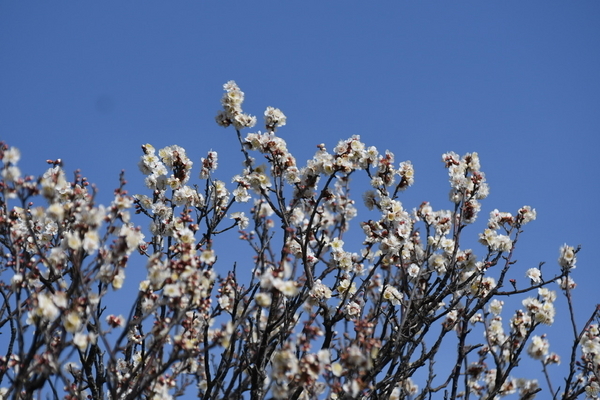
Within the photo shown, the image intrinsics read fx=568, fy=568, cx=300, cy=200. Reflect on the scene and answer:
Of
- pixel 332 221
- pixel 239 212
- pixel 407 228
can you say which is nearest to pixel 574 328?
pixel 407 228

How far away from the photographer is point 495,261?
6.25 m

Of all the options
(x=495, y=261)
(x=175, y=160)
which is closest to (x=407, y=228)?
(x=495, y=261)

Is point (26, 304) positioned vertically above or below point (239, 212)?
below

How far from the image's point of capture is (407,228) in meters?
5.82

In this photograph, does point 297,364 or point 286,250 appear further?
point 286,250

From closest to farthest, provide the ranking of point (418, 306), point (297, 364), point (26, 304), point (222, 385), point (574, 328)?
1. point (297, 364)
2. point (26, 304)
3. point (222, 385)
4. point (574, 328)
5. point (418, 306)

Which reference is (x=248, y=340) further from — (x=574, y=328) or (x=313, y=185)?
(x=574, y=328)

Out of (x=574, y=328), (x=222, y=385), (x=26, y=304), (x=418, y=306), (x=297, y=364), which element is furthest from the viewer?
(x=418, y=306)

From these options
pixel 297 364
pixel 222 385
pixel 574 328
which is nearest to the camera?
pixel 297 364

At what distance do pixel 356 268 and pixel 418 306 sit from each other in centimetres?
82

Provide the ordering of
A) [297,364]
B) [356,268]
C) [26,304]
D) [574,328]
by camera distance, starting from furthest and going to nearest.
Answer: [356,268] < [574,328] < [26,304] < [297,364]

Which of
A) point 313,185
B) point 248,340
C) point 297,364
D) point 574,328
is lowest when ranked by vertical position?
point 297,364

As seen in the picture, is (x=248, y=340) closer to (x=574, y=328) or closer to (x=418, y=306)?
(x=418, y=306)

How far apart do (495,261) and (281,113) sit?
9.34 ft
